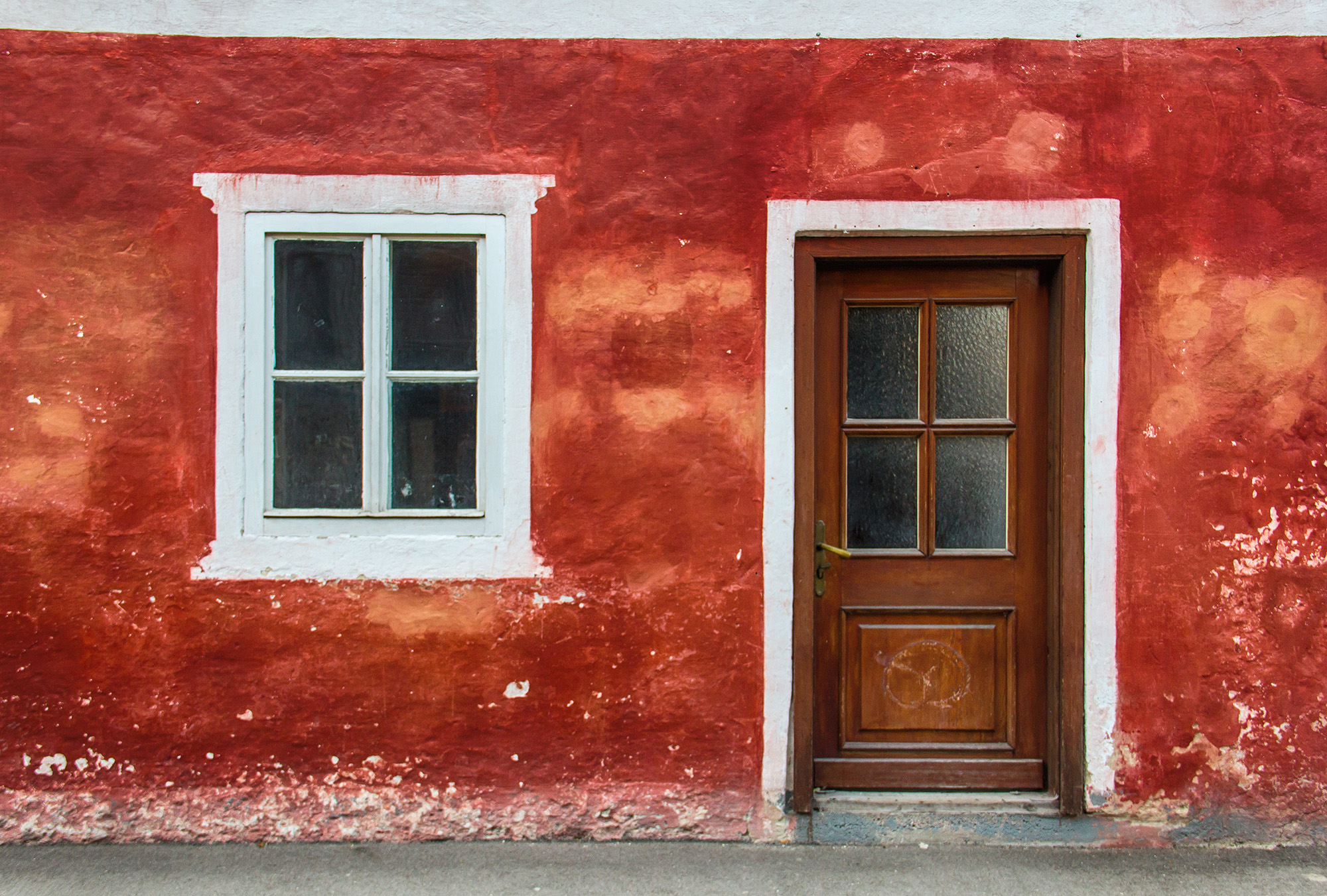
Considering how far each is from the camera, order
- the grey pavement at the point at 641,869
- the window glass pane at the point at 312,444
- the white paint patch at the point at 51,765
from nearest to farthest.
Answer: the grey pavement at the point at 641,869 → the white paint patch at the point at 51,765 → the window glass pane at the point at 312,444

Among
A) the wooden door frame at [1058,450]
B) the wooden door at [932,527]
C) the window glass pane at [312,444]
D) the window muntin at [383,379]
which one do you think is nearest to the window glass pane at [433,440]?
the window muntin at [383,379]

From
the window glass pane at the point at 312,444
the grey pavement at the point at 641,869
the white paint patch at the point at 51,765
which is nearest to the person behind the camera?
the grey pavement at the point at 641,869

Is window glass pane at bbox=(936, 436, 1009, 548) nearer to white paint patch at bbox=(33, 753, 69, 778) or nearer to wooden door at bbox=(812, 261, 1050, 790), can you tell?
wooden door at bbox=(812, 261, 1050, 790)

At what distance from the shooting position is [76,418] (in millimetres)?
3264

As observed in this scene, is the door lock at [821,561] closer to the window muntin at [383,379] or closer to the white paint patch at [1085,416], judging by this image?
the white paint patch at [1085,416]

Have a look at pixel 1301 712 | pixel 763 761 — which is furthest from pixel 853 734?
pixel 1301 712

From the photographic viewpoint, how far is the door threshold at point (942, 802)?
331 centimetres

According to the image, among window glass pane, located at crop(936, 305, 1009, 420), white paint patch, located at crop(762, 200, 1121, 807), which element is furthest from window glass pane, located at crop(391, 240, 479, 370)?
window glass pane, located at crop(936, 305, 1009, 420)

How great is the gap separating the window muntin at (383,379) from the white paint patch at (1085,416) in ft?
3.60

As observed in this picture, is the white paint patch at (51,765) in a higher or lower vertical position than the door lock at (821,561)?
lower

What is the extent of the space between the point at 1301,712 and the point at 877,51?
2881 millimetres

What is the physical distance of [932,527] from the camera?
339 centimetres

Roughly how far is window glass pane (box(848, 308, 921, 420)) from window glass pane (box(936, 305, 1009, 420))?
0.31 feet

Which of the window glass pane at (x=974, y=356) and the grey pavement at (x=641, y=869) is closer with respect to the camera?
the grey pavement at (x=641, y=869)
